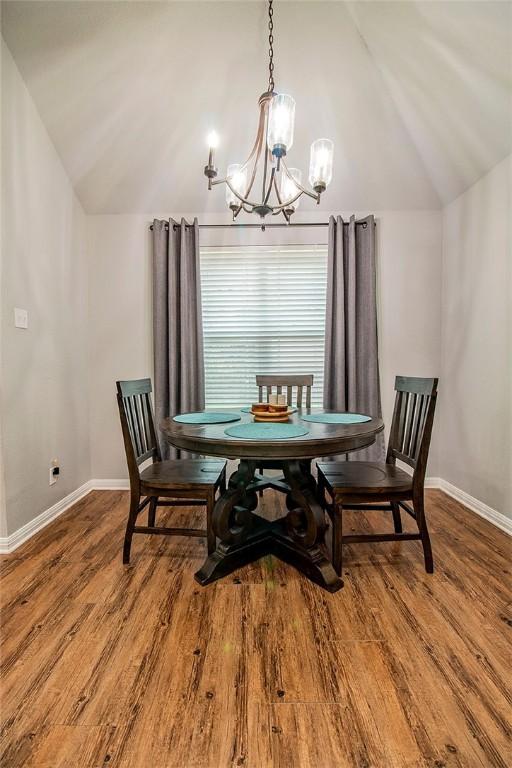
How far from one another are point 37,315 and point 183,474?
4.95ft

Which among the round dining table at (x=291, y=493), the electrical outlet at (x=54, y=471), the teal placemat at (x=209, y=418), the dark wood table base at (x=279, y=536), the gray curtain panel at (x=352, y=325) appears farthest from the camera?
the gray curtain panel at (x=352, y=325)

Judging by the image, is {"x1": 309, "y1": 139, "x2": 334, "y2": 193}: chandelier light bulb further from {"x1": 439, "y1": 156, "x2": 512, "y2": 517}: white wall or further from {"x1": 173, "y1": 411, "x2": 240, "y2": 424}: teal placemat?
{"x1": 439, "y1": 156, "x2": 512, "y2": 517}: white wall

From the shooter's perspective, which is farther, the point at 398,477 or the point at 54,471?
the point at 54,471

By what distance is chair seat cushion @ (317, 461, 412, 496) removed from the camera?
1798 millimetres

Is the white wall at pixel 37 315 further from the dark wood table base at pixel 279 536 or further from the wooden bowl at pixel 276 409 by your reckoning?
the wooden bowl at pixel 276 409

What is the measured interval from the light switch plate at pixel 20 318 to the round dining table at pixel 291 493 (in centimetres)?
115

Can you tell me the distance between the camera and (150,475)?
201cm

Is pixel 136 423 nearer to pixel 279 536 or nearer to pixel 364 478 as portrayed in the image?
pixel 279 536

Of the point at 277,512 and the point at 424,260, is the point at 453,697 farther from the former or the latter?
the point at 424,260

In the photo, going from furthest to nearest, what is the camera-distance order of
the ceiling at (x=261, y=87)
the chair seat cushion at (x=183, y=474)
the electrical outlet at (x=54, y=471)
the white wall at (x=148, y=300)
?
the white wall at (x=148, y=300)
the electrical outlet at (x=54, y=471)
the ceiling at (x=261, y=87)
the chair seat cushion at (x=183, y=474)

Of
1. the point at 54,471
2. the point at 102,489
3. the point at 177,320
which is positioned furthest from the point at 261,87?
the point at 102,489

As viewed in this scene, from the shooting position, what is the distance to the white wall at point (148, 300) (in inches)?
126

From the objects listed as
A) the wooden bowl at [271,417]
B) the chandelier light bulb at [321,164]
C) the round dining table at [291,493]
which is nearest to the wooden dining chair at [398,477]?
the round dining table at [291,493]

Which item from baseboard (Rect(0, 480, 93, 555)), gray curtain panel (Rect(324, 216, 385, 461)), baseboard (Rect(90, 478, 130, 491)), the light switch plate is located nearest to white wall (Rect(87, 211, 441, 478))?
baseboard (Rect(90, 478, 130, 491))
